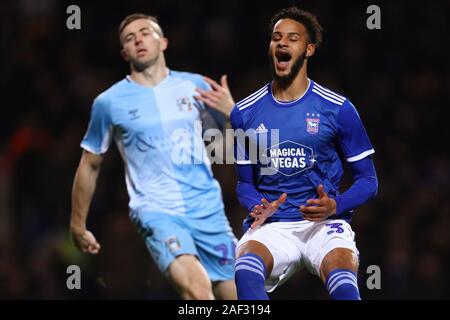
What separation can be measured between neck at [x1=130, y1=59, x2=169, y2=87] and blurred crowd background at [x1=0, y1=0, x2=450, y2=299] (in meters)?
2.49

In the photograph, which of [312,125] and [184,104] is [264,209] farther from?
[184,104]

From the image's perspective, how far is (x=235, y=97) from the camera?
34.0 feet

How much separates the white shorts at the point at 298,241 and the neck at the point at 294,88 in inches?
28.4

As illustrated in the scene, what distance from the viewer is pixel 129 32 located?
7.31 metres

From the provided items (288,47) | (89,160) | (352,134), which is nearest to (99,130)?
(89,160)

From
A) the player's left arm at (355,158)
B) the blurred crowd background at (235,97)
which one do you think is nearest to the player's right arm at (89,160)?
the player's left arm at (355,158)

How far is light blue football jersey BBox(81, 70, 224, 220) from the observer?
7.17 metres

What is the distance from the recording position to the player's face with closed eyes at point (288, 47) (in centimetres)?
592

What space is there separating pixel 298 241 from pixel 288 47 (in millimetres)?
1080

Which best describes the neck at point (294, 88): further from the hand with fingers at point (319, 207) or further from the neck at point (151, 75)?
the neck at point (151, 75)

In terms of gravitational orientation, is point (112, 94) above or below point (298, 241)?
above

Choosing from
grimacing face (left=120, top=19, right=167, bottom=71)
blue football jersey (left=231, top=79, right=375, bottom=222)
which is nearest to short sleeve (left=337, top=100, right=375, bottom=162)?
blue football jersey (left=231, top=79, right=375, bottom=222)

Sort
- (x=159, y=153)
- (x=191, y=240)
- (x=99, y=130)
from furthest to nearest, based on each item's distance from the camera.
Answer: (x=99, y=130) < (x=159, y=153) < (x=191, y=240)
